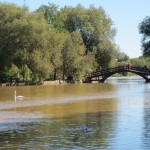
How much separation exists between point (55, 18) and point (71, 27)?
194 inches

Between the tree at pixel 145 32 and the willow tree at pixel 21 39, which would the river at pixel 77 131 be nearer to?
the willow tree at pixel 21 39

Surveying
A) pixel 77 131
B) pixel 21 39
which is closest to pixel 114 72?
pixel 21 39

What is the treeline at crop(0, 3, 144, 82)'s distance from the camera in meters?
77.6

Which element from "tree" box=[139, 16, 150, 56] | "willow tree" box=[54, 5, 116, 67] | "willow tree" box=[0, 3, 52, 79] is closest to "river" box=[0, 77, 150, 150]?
"willow tree" box=[0, 3, 52, 79]

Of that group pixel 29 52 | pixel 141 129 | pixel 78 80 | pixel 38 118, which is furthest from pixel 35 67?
pixel 141 129

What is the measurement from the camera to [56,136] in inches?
762

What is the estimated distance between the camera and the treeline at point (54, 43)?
77.6 metres

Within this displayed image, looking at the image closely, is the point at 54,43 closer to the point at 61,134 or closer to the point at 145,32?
the point at 145,32

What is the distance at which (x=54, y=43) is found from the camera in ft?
276

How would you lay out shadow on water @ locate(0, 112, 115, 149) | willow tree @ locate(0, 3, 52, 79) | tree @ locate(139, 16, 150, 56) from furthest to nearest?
tree @ locate(139, 16, 150, 56), willow tree @ locate(0, 3, 52, 79), shadow on water @ locate(0, 112, 115, 149)

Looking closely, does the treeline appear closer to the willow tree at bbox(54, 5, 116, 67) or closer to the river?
the willow tree at bbox(54, 5, 116, 67)

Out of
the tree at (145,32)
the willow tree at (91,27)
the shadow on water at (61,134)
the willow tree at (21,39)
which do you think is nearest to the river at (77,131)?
the shadow on water at (61,134)

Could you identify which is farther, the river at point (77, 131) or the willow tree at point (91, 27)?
the willow tree at point (91, 27)

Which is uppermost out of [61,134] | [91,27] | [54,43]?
[91,27]
